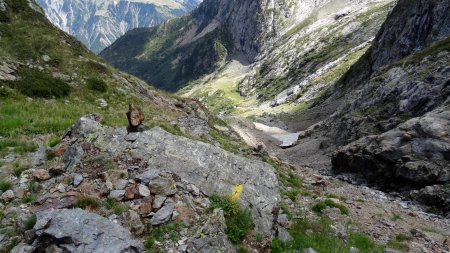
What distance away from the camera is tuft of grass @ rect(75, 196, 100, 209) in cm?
1095

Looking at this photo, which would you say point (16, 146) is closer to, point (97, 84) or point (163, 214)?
point (163, 214)

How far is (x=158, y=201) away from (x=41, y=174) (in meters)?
4.29

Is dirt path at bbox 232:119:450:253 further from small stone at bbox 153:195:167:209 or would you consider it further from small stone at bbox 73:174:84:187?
small stone at bbox 73:174:84:187

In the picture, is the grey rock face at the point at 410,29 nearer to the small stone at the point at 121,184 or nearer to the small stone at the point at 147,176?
the small stone at the point at 147,176

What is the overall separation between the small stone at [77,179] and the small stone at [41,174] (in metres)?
1.17

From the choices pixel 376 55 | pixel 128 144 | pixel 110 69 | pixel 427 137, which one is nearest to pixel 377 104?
pixel 427 137

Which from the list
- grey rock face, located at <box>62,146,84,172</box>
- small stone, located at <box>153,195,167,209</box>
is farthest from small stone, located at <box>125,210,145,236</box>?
grey rock face, located at <box>62,146,84,172</box>

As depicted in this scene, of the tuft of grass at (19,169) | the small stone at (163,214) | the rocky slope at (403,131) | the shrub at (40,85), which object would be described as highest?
the shrub at (40,85)

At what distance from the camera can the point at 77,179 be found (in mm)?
12047

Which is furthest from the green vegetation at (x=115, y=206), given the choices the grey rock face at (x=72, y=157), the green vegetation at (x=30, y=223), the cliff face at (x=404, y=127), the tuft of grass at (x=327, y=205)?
the cliff face at (x=404, y=127)

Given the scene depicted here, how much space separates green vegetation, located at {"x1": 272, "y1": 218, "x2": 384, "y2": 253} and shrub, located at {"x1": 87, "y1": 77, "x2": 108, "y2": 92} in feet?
86.2

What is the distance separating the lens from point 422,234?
60.0 ft

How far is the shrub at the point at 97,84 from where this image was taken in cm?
3594

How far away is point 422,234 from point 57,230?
54.0 feet
